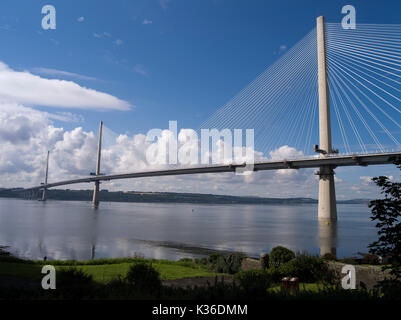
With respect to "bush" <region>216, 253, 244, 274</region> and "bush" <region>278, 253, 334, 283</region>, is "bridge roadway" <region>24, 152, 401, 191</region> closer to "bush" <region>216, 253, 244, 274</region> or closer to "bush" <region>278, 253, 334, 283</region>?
"bush" <region>216, 253, 244, 274</region>

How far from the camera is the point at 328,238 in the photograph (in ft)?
117

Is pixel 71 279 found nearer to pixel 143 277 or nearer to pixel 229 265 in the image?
pixel 143 277

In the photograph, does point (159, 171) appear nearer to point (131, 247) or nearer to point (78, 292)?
point (131, 247)

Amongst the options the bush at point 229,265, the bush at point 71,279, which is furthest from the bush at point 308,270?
the bush at point 71,279

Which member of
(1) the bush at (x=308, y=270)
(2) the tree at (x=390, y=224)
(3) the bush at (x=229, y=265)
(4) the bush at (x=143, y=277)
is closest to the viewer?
(2) the tree at (x=390, y=224)

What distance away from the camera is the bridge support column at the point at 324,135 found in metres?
45.3

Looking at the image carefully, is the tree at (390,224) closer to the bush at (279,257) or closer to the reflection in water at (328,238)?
the bush at (279,257)

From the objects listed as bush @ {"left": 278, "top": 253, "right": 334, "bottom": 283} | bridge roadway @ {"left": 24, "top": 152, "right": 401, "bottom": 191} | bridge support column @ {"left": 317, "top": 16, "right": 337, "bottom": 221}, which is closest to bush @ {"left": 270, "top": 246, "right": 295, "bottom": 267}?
bush @ {"left": 278, "top": 253, "right": 334, "bottom": 283}

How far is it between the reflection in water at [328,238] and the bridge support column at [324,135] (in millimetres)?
1966

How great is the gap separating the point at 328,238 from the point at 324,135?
618 inches
